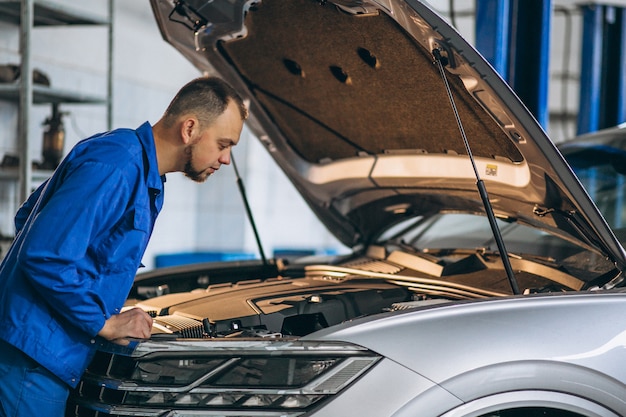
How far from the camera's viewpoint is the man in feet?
4.84

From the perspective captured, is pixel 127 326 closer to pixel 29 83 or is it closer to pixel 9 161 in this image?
pixel 29 83

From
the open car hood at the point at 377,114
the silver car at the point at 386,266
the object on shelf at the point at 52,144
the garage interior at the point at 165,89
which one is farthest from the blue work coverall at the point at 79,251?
the object on shelf at the point at 52,144

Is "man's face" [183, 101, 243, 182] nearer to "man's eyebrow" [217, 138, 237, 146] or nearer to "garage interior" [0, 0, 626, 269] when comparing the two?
"man's eyebrow" [217, 138, 237, 146]

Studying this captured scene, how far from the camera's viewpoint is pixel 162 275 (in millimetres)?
2660

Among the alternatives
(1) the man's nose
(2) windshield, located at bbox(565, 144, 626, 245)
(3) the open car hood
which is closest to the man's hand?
(1) the man's nose

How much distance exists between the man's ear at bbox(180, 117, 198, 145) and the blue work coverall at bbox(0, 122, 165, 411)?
0.07m

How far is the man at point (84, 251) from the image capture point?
147 centimetres

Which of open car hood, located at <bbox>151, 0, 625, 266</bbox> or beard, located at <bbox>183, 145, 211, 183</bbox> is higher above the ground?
open car hood, located at <bbox>151, 0, 625, 266</bbox>

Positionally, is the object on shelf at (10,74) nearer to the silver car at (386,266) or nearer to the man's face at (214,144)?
the silver car at (386,266)

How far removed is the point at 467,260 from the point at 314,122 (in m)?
0.76

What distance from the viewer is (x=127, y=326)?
159cm

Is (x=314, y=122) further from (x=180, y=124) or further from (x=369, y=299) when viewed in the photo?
(x=180, y=124)

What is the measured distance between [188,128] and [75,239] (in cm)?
36

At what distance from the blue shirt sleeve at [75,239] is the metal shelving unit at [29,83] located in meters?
2.33
